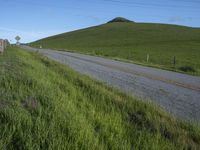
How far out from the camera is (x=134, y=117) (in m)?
5.81

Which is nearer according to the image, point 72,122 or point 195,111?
point 72,122

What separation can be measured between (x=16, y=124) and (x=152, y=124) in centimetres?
230

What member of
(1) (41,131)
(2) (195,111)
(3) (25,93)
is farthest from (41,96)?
(2) (195,111)

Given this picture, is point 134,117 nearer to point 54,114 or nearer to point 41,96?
point 54,114

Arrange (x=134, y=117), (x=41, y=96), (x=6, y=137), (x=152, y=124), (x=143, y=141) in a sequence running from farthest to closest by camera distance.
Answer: (x=41, y=96), (x=134, y=117), (x=152, y=124), (x=143, y=141), (x=6, y=137)

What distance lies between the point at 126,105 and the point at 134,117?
3.07 ft

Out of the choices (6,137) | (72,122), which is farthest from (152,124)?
(6,137)

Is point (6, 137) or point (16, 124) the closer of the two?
point (6, 137)

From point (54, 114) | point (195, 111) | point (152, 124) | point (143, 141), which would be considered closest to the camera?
point (143, 141)

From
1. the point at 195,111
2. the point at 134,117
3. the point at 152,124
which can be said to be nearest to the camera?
the point at 152,124

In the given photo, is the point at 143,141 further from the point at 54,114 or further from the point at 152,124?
the point at 54,114

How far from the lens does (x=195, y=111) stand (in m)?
7.11

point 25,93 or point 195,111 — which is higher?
point 25,93

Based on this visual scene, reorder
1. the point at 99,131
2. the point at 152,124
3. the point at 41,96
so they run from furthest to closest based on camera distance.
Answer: the point at 41,96
the point at 152,124
the point at 99,131
